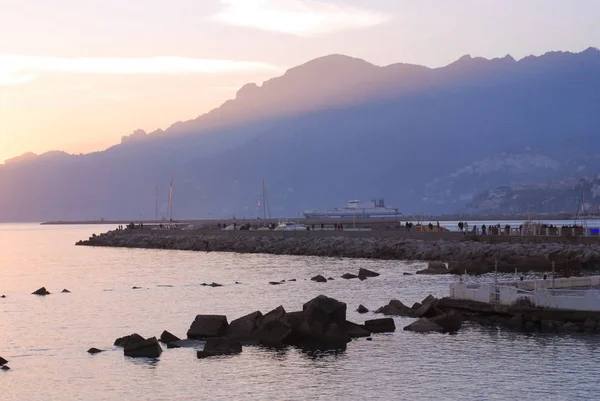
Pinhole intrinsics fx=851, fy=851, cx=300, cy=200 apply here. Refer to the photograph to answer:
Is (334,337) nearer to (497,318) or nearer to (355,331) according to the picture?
(355,331)

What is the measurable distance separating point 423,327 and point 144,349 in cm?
1154

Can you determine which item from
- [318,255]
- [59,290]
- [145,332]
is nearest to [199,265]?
[318,255]

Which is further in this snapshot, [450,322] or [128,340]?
[450,322]

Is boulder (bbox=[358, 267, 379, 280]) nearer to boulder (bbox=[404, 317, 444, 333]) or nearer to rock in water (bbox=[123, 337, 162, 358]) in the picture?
boulder (bbox=[404, 317, 444, 333])

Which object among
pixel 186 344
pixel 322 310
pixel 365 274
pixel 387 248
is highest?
pixel 387 248

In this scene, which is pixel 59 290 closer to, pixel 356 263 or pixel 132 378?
pixel 356 263

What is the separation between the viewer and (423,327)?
35.1 meters

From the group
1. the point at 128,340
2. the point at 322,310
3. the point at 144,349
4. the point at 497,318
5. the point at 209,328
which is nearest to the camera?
the point at 144,349

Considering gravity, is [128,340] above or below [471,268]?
below

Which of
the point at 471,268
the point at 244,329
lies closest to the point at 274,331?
the point at 244,329

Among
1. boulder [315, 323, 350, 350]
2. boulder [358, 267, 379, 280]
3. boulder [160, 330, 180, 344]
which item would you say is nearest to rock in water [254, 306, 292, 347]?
boulder [315, 323, 350, 350]

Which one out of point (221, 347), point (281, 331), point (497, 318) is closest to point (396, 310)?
point (497, 318)

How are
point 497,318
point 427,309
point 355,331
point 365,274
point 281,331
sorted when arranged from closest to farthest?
point 281,331 < point 355,331 < point 497,318 < point 427,309 < point 365,274

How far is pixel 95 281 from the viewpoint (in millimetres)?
65250
